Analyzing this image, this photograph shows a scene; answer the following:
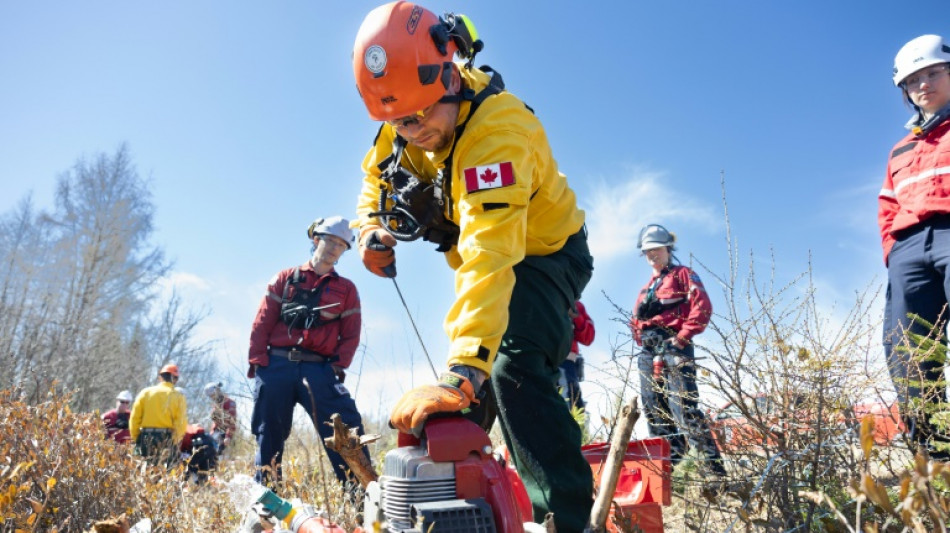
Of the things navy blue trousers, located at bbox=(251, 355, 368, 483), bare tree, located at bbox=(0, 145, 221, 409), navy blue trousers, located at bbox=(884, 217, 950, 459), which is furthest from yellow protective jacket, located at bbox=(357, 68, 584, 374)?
bare tree, located at bbox=(0, 145, 221, 409)

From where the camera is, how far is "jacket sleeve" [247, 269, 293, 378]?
5770 millimetres

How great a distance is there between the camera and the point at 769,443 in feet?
8.55

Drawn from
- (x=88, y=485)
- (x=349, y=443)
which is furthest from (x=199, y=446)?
(x=349, y=443)

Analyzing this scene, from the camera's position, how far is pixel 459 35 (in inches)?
109

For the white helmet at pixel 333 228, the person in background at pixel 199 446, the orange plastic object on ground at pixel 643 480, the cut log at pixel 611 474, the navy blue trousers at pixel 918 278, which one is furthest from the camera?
the person in background at pixel 199 446

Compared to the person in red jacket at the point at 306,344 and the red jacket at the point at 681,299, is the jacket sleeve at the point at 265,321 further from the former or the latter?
the red jacket at the point at 681,299

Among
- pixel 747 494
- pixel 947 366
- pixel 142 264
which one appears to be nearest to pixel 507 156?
pixel 747 494

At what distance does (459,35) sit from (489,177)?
77 cm

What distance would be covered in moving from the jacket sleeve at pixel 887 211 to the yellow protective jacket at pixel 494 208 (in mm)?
2076

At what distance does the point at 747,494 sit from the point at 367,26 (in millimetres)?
2179

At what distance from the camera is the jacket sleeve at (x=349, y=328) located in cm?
597

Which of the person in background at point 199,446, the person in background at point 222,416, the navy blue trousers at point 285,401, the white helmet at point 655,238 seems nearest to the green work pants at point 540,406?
the navy blue trousers at point 285,401

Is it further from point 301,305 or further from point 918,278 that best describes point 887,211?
point 301,305

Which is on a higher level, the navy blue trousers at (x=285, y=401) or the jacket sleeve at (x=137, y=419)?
the jacket sleeve at (x=137, y=419)
